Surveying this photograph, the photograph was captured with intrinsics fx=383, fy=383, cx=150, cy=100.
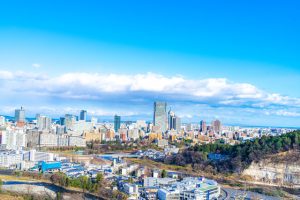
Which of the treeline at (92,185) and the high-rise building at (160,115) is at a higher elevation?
the high-rise building at (160,115)

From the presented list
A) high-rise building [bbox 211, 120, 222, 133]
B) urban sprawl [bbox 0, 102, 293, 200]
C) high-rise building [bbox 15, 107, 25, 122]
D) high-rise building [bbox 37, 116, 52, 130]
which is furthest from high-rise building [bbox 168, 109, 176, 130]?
high-rise building [bbox 15, 107, 25, 122]

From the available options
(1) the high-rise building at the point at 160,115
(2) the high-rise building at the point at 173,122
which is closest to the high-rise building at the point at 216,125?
(2) the high-rise building at the point at 173,122

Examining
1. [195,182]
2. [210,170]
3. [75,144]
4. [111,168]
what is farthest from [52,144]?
[195,182]

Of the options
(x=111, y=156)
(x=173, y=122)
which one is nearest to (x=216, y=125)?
(x=173, y=122)

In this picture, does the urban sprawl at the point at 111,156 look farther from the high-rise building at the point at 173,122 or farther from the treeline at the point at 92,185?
the treeline at the point at 92,185

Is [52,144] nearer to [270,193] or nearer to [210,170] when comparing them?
[210,170]

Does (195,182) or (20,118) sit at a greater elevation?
(20,118)

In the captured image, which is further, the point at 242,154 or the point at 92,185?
the point at 242,154

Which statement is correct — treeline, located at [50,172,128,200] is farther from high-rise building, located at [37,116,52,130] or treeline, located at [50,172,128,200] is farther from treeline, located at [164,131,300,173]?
high-rise building, located at [37,116,52,130]

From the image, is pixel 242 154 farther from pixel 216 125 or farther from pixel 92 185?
pixel 216 125
